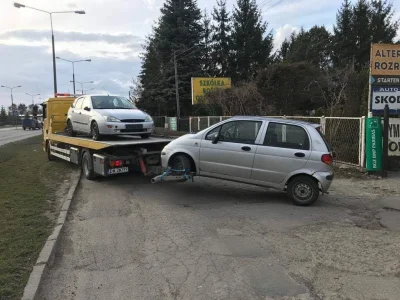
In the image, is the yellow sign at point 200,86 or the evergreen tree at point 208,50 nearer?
the yellow sign at point 200,86

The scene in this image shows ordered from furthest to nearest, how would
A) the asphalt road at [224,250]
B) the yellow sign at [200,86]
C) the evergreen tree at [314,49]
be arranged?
the evergreen tree at [314,49] → the yellow sign at [200,86] → the asphalt road at [224,250]

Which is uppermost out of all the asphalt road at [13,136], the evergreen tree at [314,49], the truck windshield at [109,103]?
the evergreen tree at [314,49]

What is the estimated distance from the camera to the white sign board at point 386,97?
11469 millimetres

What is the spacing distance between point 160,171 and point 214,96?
74.7ft

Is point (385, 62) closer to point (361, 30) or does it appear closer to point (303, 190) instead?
point (303, 190)

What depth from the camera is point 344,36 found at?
47.7 meters

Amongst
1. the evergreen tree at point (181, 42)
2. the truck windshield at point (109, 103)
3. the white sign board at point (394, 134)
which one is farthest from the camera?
the evergreen tree at point (181, 42)

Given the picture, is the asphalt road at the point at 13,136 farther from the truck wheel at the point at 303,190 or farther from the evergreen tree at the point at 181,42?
the truck wheel at the point at 303,190

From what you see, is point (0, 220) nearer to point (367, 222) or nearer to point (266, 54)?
point (367, 222)

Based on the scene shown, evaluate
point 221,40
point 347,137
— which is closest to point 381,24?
point 221,40

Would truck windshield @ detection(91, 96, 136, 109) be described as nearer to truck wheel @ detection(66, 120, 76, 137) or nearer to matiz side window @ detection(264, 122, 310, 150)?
truck wheel @ detection(66, 120, 76, 137)

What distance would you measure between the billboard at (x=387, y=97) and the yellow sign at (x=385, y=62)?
0.44 m

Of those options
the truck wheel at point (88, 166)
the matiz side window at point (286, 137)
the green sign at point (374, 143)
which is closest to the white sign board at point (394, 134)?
the green sign at point (374, 143)

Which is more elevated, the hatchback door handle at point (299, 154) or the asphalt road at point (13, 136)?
the hatchback door handle at point (299, 154)
